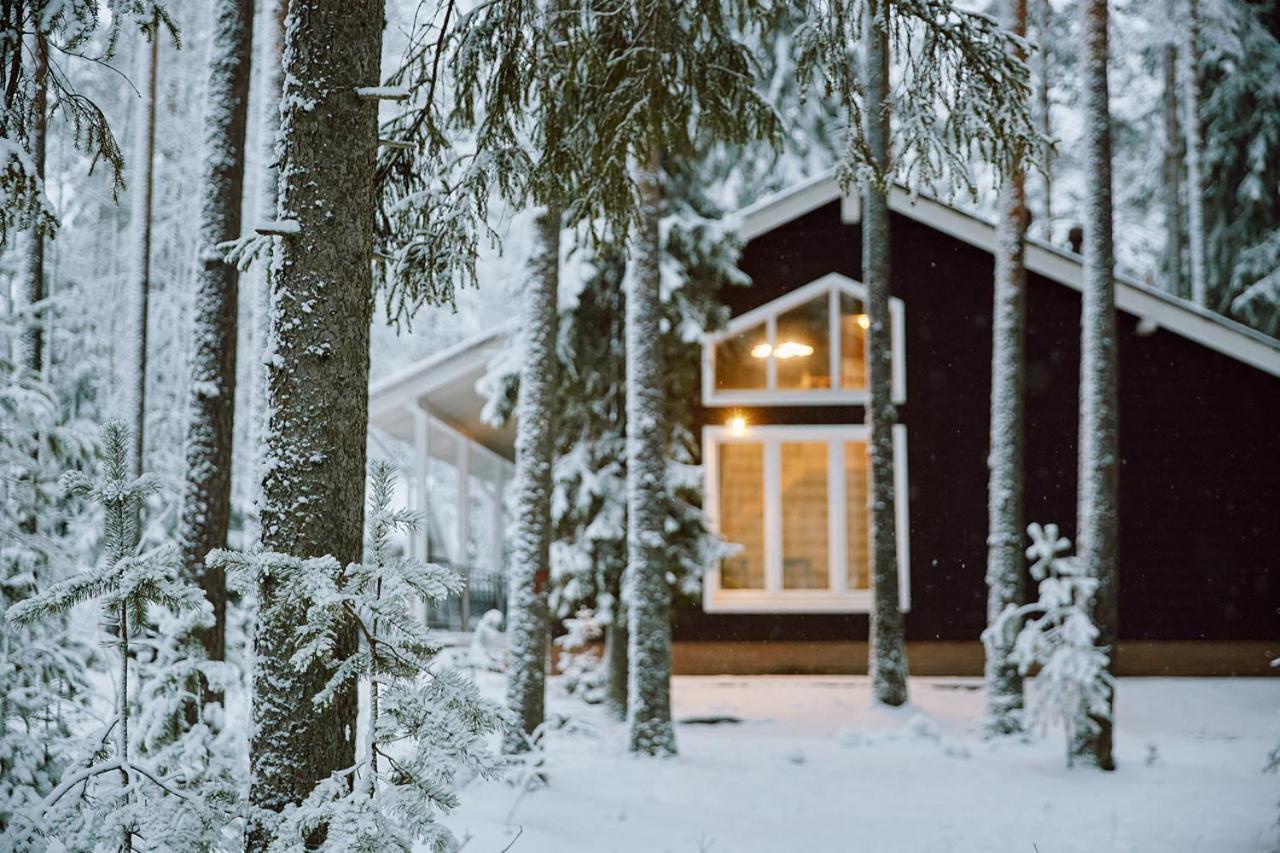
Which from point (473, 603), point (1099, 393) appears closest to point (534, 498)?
point (1099, 393)

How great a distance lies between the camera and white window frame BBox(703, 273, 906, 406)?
12.9 m

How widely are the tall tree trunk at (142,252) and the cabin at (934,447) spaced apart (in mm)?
2817

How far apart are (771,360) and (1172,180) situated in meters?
12.4

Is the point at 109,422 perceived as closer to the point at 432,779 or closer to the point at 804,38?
the point at 432,779

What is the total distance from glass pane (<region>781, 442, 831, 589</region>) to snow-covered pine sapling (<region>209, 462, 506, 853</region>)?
984cm

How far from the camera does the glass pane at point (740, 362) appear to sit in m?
13.0

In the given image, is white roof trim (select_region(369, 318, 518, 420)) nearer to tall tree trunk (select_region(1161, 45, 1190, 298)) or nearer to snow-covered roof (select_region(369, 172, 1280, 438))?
snow-covered roof (select_region(369, 172, 1280, 438))

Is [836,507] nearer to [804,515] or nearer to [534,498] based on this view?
[804,515]

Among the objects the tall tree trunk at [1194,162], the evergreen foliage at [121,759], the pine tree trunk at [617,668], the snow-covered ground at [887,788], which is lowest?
the snow-covered ground at [887,788]

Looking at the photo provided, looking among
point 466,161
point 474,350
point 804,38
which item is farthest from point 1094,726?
point 474,350

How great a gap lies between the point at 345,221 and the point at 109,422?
1.14 meters

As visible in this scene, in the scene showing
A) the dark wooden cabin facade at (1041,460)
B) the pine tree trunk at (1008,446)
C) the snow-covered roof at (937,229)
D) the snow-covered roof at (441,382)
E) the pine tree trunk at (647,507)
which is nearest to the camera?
the pine tree trunk at (647,507)

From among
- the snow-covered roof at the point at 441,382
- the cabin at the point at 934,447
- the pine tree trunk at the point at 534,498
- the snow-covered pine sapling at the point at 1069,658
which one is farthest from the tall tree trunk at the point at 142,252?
the snow-covered pine sapling at the point at 1069,658

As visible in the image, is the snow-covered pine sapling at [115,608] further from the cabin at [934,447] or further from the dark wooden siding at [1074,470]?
the dark wooden siding at [1074,470]
